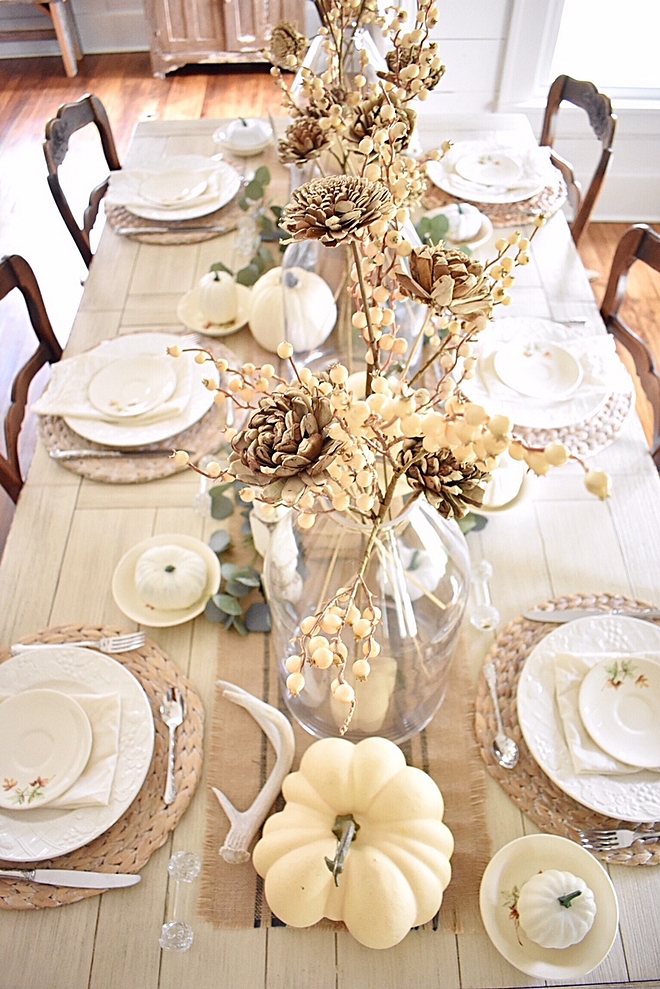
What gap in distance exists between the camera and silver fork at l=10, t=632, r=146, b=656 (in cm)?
106

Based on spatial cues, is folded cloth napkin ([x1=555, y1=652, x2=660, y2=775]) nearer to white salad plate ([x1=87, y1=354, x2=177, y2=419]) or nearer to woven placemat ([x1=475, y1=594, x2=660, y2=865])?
woven placemat ([x1=475, y1=594, x2=660, y2=865])

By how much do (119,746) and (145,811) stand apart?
Result: 0.28 ft

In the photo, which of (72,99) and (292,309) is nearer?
(292,309)

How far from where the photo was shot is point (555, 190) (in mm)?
1801

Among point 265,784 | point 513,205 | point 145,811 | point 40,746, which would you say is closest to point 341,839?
point 265,784

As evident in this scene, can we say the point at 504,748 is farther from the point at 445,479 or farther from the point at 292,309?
the point at 292,309

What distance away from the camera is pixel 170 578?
3.58 feet

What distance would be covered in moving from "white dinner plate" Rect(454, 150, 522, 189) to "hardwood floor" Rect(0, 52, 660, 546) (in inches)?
46.4

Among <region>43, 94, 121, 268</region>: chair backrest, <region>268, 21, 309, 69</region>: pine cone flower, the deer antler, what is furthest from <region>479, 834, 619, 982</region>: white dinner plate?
<region>43, 94, 121, 268</region>: chair backrest

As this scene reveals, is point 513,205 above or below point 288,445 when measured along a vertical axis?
below

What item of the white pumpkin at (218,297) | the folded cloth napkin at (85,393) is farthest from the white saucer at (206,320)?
the folded cloth napkin at (85,393)

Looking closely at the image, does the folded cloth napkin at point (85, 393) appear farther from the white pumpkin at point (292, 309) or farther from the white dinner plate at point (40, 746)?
the white dinner plate at point (40, 746)

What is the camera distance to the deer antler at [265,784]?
91 centimetres

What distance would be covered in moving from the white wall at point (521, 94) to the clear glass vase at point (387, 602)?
7.48 feet
